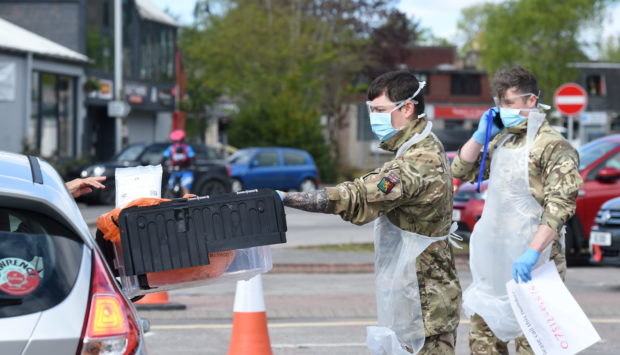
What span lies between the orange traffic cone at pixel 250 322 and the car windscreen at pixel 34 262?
3.55 metres

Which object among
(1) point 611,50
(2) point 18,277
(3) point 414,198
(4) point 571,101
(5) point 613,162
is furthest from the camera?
(1) point 611,50

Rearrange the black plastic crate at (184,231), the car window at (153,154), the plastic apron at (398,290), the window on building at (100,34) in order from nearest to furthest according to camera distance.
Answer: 1. the black plastic crate at (184,231)
2. the plastic apron at (398,290)
3. the car window at (153,154)
4. the window on building at (100,34)

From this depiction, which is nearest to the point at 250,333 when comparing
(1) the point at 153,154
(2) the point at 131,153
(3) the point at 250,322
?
(3) the point at 250,322

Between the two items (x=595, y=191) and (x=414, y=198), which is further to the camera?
(x=595, y=191)

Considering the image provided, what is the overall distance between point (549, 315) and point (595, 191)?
9623 millimetres

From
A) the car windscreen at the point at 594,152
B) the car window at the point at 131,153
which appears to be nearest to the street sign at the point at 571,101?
the car windscreen at the point at 594,152

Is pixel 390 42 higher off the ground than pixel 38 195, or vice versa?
pixel 390 42

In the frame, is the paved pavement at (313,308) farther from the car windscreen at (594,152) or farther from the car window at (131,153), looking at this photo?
the car window at (131,153)

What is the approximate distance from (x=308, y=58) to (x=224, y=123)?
106 ft

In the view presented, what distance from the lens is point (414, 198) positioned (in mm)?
4688

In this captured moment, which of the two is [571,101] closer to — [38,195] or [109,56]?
[38,195]

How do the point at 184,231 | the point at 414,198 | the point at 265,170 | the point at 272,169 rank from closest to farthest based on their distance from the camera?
1. the point at 184,231
2. the point at 414,198
3. the point at 265,170
4. the point at 272,169

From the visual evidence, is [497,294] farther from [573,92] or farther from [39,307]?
[573,92]

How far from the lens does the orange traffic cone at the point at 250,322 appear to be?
280 inches
